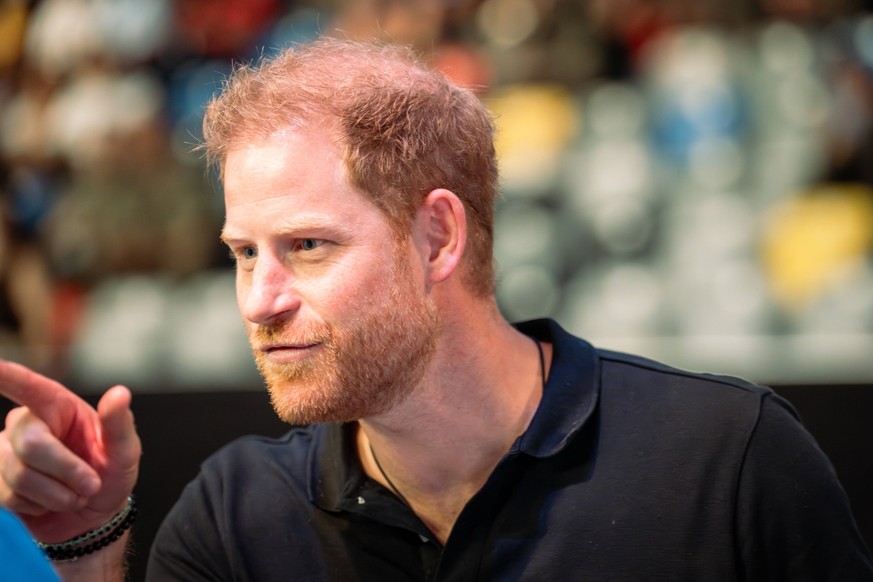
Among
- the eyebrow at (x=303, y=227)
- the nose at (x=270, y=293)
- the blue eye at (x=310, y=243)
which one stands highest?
the eyebrow at (x=303, y=227)

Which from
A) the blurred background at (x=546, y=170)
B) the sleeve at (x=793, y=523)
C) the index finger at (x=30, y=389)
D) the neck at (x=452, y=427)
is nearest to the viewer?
the index finger at (x=30, y=389)

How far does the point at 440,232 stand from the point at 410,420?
27 centimetres

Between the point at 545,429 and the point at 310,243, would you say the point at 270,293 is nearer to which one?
the point at 310,243

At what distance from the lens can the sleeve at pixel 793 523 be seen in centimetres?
149

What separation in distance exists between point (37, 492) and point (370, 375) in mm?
457

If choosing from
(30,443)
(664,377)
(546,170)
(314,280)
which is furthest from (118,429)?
(546,170)

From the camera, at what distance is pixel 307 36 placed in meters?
3.63

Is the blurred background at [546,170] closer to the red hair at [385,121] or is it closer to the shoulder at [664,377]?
the shoulder at [664,377]

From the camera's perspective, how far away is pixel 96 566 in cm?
154

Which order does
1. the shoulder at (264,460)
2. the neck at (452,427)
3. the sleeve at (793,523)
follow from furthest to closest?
the shoulder at (264,460) < the neck at (452,427) < the sleeve at (793,523)

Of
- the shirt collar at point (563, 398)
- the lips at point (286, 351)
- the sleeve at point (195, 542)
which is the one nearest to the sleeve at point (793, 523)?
the shirt collar at point (563, 398)

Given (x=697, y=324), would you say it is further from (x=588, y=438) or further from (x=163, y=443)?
(x=588, y=438)

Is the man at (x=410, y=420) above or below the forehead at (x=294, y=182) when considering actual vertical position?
below

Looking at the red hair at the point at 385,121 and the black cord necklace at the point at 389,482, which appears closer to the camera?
the red hair at the point at 385,121
